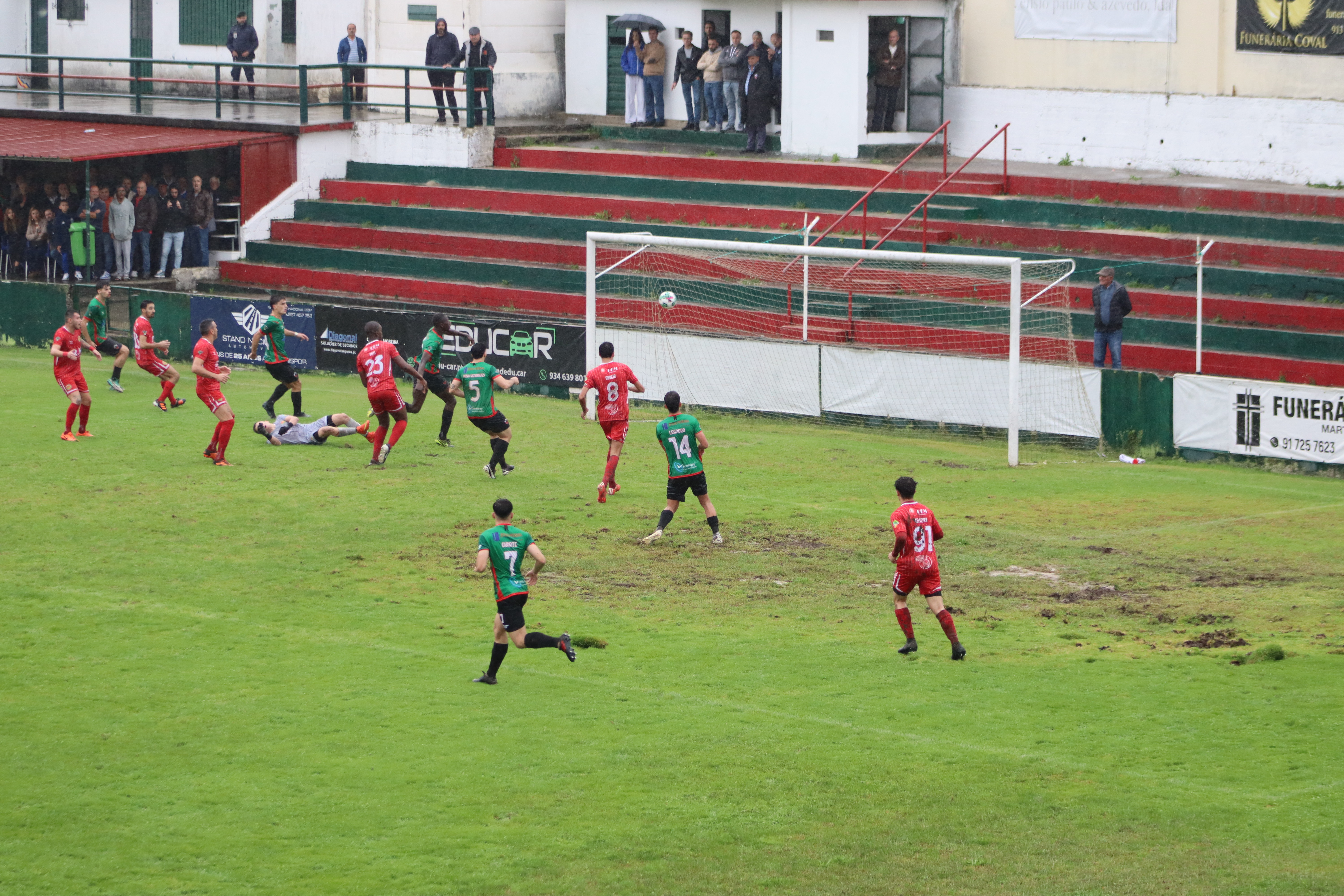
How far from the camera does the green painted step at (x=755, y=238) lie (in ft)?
93.3

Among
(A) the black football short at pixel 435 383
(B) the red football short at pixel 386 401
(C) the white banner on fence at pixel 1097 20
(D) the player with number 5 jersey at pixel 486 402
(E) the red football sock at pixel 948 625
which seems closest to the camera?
(E) the red football sock at pixel 948 625

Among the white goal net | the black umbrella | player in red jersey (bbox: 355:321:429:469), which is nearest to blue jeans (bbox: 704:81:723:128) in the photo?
the black umbrella

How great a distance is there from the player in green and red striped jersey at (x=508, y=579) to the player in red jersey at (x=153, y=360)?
1413 cm

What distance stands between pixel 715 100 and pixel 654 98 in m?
2.20

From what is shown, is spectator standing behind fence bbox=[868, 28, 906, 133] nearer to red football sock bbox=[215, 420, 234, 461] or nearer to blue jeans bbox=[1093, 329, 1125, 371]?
blue jeans bbox=[1093, 329, 1125, 371]

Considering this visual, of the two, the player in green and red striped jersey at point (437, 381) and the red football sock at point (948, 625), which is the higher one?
the player in green and red striped jersey at point (437, 381)

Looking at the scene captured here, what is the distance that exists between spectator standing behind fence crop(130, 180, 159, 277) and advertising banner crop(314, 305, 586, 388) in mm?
8101

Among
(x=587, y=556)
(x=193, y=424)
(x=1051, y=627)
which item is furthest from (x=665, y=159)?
(x=1051, y=627)

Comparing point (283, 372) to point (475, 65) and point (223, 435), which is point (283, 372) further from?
point (475, 65)

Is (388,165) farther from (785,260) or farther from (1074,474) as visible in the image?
(1074,474)

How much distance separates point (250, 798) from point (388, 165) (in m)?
30.7

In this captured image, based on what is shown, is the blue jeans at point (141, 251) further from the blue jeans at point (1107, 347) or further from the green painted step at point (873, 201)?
the blue jeans at point (1107, 347)

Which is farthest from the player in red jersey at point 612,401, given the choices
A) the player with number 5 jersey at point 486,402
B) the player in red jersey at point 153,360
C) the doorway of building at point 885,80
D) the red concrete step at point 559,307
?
the doorway of building at point 885,80

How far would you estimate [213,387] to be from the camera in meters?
23.0
